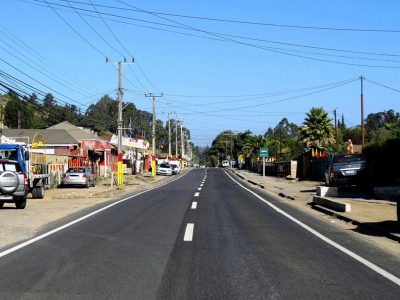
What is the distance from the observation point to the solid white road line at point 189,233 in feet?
34.3

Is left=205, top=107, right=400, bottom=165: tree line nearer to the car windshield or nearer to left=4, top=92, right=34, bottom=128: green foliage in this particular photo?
the car windshield

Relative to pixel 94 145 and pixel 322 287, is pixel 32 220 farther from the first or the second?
pixel 94 145

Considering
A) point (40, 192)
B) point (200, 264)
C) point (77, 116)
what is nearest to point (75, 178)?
point (40, 192)

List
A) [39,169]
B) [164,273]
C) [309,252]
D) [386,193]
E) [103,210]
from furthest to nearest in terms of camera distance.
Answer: [39,169], [386,193], [103,210], [309,252], [164,273]

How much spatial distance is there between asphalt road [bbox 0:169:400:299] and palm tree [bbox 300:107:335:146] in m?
33.7

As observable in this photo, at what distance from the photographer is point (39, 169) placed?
87.9 feet

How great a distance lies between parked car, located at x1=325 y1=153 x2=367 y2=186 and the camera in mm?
24844

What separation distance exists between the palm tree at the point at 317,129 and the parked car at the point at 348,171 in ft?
67.3

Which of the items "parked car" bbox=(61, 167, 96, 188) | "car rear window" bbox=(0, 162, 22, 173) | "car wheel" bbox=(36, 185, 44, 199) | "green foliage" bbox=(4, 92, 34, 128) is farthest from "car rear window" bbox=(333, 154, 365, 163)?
"green foliage" bbox=(4, 92, 34, 128)

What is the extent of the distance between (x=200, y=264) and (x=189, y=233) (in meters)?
3.45

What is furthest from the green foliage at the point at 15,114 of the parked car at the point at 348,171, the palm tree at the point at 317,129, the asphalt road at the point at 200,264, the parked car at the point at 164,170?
the asphalt road at the point at 200,264

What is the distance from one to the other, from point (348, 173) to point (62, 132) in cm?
3614

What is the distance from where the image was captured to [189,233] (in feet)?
37.2

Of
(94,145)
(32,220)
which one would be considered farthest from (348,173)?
(94,145)
